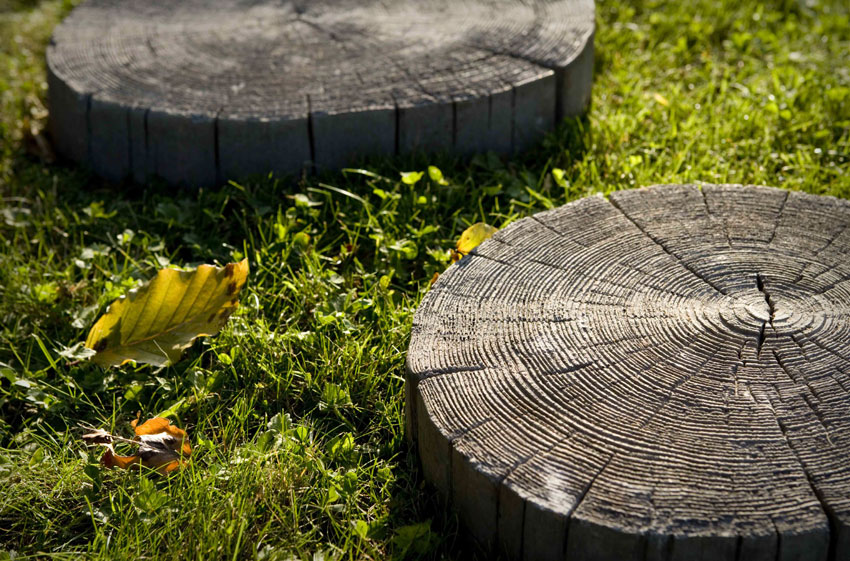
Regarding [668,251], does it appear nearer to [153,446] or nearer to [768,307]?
[768,307]

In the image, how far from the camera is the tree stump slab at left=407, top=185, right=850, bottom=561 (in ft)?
6.12

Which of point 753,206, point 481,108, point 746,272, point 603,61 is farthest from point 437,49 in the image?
point 746,272

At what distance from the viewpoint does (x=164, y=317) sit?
2.79 m

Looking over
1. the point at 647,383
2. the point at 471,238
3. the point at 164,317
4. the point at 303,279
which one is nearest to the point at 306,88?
the point at 303,279

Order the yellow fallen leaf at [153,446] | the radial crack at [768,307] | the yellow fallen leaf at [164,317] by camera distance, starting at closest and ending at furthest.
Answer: the radial crack at [768,307] < the yellow fallen leaf at [153,446] < the yellow fallen leaf at [164,317]

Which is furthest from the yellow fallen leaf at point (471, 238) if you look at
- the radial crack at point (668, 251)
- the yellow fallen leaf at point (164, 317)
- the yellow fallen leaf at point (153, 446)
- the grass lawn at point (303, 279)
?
the yellow fallen leaf at point (153, 446)

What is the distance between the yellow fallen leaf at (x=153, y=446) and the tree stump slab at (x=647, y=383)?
0.67 metres

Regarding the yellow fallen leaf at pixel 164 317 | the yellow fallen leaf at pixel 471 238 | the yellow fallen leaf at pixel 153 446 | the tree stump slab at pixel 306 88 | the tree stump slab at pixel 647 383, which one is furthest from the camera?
the tree stump slab at pixel 306 88

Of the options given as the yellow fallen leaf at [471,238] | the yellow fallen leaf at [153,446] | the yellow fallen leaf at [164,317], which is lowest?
the yellow fallen leaf at [153,446]

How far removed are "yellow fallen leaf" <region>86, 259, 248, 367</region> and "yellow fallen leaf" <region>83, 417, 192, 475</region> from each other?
31 cm

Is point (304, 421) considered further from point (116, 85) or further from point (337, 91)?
point (116, 85)

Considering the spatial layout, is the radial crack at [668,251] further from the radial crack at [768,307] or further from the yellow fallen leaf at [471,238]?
the yellow fallen leaf at [471,238]

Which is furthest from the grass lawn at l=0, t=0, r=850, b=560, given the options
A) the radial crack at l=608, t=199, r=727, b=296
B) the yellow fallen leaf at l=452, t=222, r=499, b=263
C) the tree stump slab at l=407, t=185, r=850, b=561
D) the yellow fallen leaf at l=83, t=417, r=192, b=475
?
the radial crack at l=608, t=199, r=727, b=296

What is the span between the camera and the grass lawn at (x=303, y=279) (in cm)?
229
